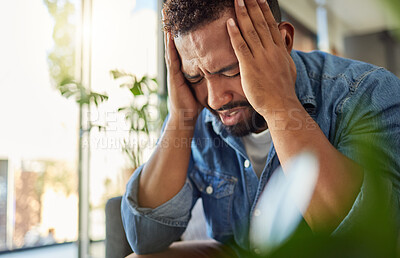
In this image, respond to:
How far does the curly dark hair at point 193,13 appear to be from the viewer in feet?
2.84

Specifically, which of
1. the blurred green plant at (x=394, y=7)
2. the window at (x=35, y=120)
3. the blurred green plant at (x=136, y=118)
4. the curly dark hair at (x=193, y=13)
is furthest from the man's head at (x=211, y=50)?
the window at (x=35, y=120)

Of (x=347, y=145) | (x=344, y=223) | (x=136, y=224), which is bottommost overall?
(x=136, y=224)

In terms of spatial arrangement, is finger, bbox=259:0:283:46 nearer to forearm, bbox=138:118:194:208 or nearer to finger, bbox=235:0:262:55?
finger, bbox=235:0:262:55

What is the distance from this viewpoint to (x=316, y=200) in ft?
2.28

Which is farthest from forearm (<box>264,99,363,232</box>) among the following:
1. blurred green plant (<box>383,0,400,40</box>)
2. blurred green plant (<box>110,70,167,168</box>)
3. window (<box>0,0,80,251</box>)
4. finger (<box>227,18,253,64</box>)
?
window (<box>0,0,80,251</box>)

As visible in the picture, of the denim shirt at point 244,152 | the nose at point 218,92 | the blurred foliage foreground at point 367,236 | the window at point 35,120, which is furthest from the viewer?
the window at point 35,120

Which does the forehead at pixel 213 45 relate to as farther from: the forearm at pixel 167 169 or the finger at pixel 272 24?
the forearm at pixel 167 169

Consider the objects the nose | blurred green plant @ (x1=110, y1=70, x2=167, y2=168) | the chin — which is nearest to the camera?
the nose

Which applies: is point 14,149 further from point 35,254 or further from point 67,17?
point 67,17

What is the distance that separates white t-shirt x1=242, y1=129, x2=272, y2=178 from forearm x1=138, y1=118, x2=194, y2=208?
20 centimetres

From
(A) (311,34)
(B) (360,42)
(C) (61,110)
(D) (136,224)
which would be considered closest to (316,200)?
(D) (136,224)

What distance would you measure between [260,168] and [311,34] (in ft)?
15.6

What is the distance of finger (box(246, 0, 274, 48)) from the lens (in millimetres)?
827

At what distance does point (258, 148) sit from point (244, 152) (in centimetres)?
6
